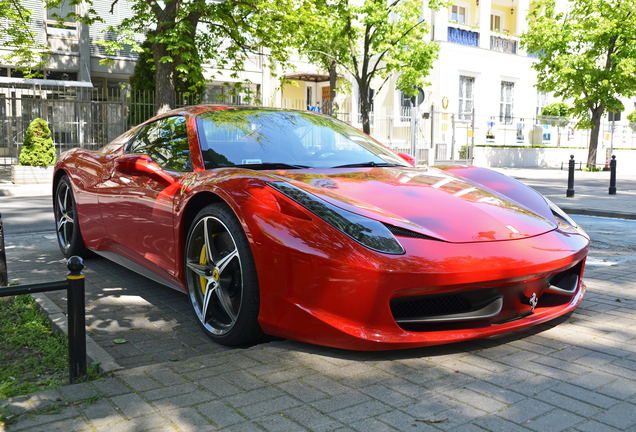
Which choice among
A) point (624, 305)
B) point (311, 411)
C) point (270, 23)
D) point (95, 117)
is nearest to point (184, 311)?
point (311, 411)

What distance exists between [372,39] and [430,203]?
16913mm

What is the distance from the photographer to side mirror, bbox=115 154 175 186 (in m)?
3.74

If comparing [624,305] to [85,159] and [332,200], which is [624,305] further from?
[85,159]

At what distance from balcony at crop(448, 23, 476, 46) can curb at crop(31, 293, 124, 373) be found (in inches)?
1020

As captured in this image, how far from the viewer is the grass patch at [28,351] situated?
107 inches

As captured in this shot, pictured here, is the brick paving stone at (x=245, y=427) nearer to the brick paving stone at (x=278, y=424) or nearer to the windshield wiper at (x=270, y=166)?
the brick paving stone at (x=278, y=424)

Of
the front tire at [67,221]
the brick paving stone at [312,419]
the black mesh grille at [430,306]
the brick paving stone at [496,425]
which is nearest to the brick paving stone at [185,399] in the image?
the brick paving stone at [312,419]

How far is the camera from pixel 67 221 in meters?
5.50

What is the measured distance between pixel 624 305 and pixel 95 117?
1859 cm

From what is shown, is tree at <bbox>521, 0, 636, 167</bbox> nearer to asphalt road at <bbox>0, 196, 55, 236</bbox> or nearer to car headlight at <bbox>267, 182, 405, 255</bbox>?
asphalt road at <bbox>0, 196, 55, 236</bbox>

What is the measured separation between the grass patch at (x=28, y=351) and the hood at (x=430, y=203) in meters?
1.59

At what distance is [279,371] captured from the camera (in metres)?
Result: 2.73

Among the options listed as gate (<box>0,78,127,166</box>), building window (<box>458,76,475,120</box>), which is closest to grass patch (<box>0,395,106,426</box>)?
gate (<box>0,78,127,166</box>)

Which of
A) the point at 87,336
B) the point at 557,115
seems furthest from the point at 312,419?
the point at 557,115
